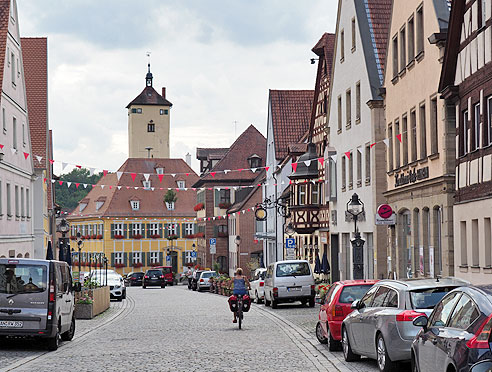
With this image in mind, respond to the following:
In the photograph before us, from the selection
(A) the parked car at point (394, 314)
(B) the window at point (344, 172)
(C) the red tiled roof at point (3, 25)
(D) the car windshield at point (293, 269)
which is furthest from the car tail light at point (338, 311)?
(B) the window at point (344, 172)

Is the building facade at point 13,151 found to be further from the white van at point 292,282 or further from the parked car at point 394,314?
the parked car at point 394,314

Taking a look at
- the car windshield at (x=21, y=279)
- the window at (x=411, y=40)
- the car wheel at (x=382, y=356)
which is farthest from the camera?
the window at (x=411, y=40)

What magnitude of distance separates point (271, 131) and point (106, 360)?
54642mm

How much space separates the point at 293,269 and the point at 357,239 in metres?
5.11

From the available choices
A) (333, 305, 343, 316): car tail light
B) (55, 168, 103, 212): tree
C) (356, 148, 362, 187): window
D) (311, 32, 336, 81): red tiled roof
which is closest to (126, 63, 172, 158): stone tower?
(55, 168, 103, 212): tree

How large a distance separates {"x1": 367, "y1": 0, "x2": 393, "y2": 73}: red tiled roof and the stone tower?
314 ft

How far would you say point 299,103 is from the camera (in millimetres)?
69938

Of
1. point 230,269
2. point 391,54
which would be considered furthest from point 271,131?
point 391,54

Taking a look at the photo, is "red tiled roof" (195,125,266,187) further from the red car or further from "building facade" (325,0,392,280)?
the red car

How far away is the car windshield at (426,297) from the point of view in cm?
1426

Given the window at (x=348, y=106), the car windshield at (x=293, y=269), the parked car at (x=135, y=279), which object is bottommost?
the parked car at (x=135, y=279)

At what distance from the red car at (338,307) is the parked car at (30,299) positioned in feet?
17.9

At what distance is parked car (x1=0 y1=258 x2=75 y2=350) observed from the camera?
19.7 m

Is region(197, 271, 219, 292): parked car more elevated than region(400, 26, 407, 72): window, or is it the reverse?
region(400, 26, 407, 72): window
